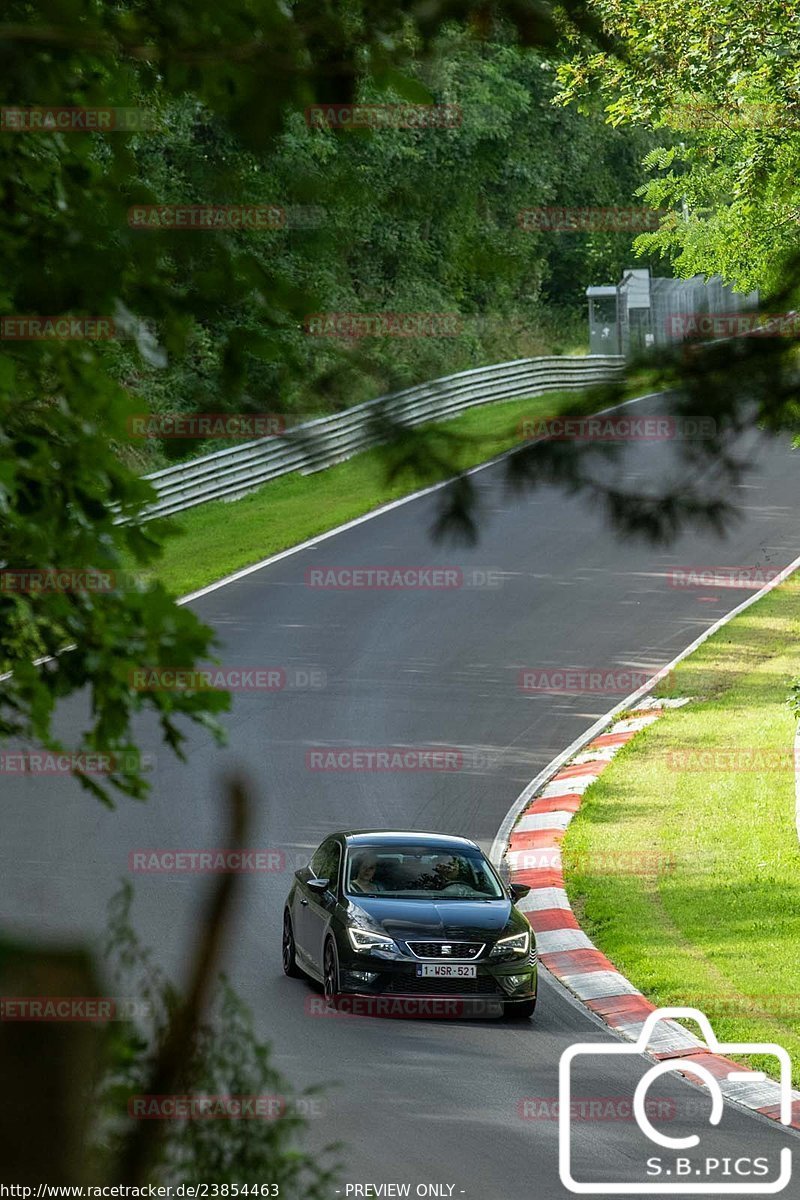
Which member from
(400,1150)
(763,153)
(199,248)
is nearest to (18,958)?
(199,248)

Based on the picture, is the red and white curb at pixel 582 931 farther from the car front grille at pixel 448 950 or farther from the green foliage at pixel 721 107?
the green foliage at pixel 721 107

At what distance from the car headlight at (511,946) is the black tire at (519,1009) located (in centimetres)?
41

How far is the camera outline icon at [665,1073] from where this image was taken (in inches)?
368

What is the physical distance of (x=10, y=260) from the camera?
409 centimetres

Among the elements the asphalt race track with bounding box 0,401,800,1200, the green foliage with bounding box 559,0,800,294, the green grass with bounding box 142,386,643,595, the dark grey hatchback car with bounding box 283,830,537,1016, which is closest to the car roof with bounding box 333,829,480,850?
the dark grey hatchback car with bounding box 283,830,537,1016

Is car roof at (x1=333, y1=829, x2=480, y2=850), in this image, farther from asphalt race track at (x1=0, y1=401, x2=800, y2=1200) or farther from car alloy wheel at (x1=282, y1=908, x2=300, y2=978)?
asphalt race track at (x1=0, y1=401, x2=800, y2=1200)

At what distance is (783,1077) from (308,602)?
19.2m

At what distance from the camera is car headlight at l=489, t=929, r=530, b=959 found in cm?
1348

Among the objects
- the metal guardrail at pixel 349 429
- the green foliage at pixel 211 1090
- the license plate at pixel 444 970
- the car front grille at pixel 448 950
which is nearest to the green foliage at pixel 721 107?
the metal guardrail at pixel 349 429

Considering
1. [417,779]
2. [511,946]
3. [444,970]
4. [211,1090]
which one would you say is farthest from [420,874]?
[211,1090]

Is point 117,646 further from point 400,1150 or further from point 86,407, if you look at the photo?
point 400,1150

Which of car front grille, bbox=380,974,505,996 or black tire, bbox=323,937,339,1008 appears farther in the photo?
black tire, bbox=323,937,339,1008

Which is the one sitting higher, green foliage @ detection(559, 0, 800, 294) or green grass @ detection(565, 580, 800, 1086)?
green foliage @ detection(559, 0, 800, 294)

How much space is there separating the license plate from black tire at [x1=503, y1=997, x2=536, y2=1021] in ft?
1.42
